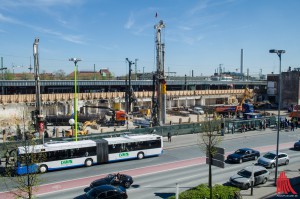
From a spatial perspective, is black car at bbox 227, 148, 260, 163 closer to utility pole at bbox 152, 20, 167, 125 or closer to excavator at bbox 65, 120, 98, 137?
utility pole at bbox 152, 20, 167, 125

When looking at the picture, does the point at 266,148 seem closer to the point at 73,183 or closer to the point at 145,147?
the point at 145,147

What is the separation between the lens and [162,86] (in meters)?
45.9

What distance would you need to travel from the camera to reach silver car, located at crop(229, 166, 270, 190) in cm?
2050

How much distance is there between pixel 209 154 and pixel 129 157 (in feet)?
41.8

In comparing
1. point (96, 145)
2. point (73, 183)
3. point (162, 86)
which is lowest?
point (73, 183)

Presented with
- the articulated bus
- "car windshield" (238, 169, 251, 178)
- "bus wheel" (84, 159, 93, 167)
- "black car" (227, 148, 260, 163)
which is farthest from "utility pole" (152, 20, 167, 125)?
"car windshield" (238, 169, 251, 178)

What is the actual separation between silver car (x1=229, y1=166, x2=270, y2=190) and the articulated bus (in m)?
10.4

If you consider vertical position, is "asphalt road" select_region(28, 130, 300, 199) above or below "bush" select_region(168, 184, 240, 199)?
below

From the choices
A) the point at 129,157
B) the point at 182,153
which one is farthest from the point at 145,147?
the point at 182,153

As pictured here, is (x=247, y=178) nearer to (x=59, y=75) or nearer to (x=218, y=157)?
(x=218, y=157)

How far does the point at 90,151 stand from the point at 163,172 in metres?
6.83

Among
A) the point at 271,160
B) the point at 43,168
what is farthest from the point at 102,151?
the point at 271,160

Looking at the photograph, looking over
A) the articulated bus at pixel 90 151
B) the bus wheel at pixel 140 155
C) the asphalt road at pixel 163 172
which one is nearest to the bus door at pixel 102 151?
the articulated bus at pixel 90 151

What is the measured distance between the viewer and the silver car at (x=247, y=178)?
20.5 m
